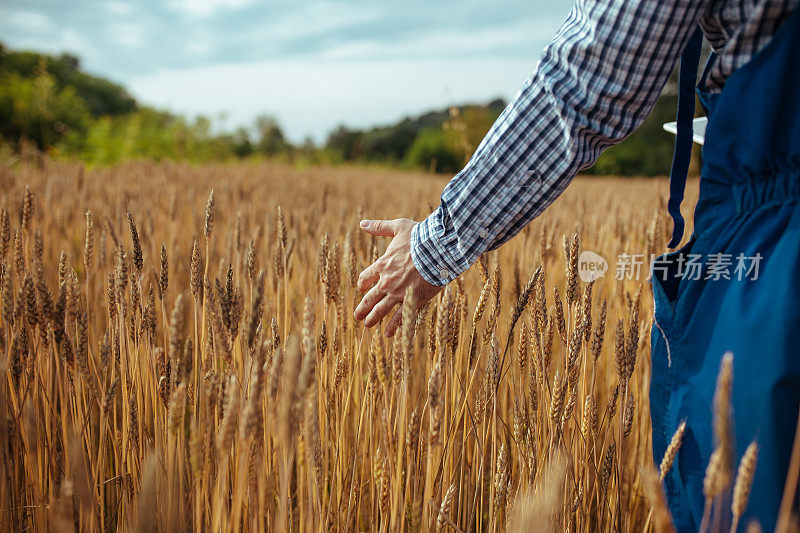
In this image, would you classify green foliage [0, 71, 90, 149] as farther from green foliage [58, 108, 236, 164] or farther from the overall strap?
the overall strap

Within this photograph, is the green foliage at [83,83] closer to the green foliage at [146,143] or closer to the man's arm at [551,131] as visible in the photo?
the green foliage at [146,143]

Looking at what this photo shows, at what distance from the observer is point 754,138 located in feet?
1.98

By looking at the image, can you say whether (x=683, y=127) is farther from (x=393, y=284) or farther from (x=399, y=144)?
(x=399, y=144)

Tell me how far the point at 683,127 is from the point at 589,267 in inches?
16.7

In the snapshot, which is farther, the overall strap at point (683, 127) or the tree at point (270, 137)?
the tree at point (270, 137)

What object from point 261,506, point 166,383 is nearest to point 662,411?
point 261,506

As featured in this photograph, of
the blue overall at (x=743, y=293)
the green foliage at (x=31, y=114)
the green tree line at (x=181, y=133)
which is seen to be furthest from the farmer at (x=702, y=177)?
the green foliage at (x=31, y=114)

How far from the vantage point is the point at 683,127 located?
801 mm

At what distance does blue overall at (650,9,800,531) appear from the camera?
0.55m

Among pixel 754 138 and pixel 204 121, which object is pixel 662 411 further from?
pixel 204 121

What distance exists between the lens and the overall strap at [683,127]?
770 millimetres

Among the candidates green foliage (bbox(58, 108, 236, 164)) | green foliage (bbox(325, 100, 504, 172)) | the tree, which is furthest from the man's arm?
green foliage (bbox(325, 100, 504, 172))

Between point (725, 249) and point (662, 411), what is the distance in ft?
0.80

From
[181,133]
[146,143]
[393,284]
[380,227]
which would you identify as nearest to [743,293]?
[393,284]
